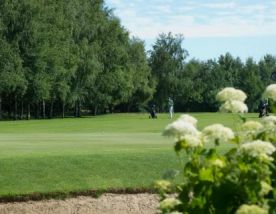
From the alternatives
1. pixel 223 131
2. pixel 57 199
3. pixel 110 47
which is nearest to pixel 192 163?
pixel 223 131

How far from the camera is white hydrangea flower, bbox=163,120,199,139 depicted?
4.50m

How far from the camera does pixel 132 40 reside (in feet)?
329

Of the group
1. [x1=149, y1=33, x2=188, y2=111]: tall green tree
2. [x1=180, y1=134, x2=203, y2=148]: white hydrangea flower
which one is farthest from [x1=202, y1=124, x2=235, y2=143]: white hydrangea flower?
[x1=149, y1=33, x2=188, y2=111]: tall green tree

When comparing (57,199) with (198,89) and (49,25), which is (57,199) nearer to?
(49,25)

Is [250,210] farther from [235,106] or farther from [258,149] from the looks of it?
[235,106]

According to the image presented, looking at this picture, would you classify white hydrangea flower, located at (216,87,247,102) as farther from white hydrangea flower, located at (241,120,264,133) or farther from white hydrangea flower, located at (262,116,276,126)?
white hydrangea flower, located at (262,116,276,126)

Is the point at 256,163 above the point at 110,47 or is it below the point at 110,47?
below

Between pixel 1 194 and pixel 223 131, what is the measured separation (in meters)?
8.02

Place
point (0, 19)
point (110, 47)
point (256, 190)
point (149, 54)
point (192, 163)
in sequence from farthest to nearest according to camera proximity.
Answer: point (149, 54) → point (110, 47) → point (0, 19) → point (192, 163) → point (256, 190)

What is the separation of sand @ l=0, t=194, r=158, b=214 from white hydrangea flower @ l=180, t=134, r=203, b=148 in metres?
7.11

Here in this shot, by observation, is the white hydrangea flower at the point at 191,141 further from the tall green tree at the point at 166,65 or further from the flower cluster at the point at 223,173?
the tall green tree at the point at 166,65

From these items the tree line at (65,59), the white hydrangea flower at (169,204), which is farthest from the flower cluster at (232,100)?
the tree line at (65,59)

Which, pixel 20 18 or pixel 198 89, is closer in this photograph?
pixel 20 18

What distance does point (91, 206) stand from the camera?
38.5ft
